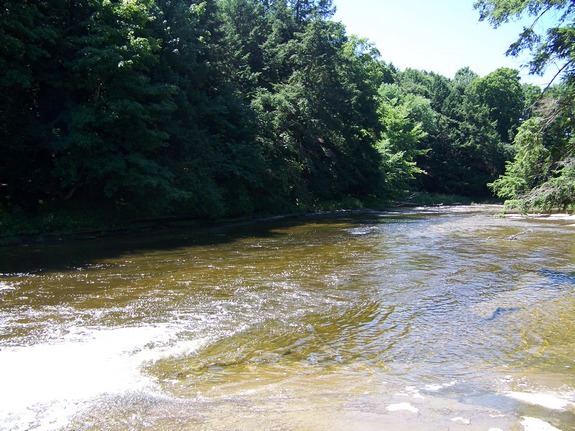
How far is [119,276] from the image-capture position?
33.8 ft

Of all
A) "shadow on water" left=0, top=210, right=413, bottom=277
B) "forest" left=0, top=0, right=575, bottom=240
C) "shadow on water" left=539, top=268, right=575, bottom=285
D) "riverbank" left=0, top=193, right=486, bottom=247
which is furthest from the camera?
"riverbank" left=0, top=193, right=486, bottom=247

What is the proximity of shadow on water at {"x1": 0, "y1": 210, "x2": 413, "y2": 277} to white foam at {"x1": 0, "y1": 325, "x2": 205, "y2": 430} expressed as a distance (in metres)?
5.87

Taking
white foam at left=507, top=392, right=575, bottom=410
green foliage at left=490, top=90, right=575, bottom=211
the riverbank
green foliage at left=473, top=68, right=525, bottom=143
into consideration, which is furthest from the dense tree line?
green foliage at left=473, top=68, right=525, bottom=143

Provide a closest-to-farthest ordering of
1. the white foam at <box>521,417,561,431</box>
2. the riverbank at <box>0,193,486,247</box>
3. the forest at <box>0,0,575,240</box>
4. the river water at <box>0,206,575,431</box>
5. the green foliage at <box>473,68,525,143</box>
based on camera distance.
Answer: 1. the white foam at <box>521,417,561,431</box>
2. the river water at <box>0,206,575,431</box>
3. the forest at <box>0,0,575,240</box>
4. the riverbank at <box>0,193,486,247</box>
5. the green foliage at <box>473,68,525,143</box>

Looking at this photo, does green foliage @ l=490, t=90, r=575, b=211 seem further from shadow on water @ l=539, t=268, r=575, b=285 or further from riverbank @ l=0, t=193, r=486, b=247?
riverbank @ l=0, t=193, r=486, b=247

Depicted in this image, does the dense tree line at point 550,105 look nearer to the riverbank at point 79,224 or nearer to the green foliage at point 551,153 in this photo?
the green foliage at point 551,153

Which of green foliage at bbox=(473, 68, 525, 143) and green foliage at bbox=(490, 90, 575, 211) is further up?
green foliage at bbox=(473, 68, 525, 143)

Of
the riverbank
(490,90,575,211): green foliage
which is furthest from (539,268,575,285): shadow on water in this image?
the riverbank

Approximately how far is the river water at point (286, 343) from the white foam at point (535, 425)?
0.04 meters

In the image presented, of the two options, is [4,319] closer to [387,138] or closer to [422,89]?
[387,138]

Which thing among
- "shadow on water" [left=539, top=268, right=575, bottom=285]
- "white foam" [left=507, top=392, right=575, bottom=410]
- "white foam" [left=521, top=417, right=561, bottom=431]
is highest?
"white foam" [left=521, top=417, right=561, bottom=431]

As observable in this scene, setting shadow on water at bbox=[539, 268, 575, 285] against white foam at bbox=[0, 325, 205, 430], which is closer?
white foam at bbox=[0, 325, 205, 430]

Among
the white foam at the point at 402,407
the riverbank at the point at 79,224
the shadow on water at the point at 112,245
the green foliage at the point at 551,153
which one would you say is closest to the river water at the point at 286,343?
the white foam at the point at 402,407

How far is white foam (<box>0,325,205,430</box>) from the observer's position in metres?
4.20
